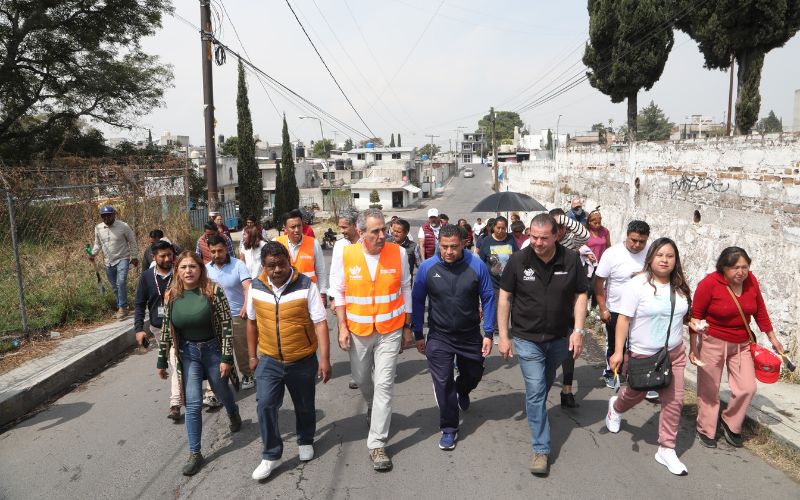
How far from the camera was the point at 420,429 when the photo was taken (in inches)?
183

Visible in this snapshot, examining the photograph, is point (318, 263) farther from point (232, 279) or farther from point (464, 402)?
point (464, 402)

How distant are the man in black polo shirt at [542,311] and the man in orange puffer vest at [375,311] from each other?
33.4 inches

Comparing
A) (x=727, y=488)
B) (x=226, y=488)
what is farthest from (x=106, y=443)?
(x=727, y=488)

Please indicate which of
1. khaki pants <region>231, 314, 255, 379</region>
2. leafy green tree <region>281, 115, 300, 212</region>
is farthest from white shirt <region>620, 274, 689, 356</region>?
leafy green tree <region>281, 115, 300, 212</region>

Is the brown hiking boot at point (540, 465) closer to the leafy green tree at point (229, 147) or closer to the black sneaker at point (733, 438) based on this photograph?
the black sneaker at point (733, 438)

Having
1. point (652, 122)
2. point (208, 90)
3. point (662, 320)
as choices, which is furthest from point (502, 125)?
point (662, 320)

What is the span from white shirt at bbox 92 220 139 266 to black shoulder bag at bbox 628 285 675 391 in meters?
7.17

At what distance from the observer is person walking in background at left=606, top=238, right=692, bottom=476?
391 cm

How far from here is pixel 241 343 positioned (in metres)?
5.66

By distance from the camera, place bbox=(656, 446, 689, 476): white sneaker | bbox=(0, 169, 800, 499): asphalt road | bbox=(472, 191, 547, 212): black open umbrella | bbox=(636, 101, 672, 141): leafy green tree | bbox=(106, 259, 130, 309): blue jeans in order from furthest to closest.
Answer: bbox=(636, 101, 672, 141): leafy green tree
bbox=(472, 191, 547, 212): black open umbrella
bbox=(106, 259, 130, 309): blue jeans
bbox=(656, 446, 689, 476): white sneaker
bbox=(0, 169, 800, 499): asphalt road

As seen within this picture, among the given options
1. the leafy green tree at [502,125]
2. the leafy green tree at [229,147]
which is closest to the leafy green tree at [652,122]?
the leafy green tree at [502,125]

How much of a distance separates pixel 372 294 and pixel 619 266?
240 cm

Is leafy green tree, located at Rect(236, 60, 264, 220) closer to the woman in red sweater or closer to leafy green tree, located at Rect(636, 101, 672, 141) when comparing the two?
the woman in red sweater

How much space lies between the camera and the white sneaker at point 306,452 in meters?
4.12
